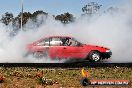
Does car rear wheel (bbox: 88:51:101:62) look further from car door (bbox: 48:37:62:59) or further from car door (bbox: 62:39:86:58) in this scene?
car door (bbox: 48:37:62:59)

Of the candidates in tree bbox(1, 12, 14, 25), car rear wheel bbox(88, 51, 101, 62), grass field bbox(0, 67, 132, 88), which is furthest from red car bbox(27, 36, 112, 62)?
tree bbox(1, 12, 14, 25)

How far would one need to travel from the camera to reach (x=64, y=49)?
22.7 meters

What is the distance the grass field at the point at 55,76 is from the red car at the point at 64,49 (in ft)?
11.9

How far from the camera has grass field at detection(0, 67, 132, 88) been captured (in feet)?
47.1

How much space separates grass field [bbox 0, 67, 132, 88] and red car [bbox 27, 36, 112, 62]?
363 centimetres

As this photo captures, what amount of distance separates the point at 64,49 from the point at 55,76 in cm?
679

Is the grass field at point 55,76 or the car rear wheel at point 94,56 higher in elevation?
the car rear wheel at point 94,56

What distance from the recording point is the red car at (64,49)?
878 inches

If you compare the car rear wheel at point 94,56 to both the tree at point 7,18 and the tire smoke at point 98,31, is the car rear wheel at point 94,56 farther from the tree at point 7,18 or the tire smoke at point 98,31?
the tree at point 7,18

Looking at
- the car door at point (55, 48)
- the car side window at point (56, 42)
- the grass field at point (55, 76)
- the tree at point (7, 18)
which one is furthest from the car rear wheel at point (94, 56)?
the tree at point (7, 18)

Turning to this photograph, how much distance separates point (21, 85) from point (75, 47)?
29.7 ft

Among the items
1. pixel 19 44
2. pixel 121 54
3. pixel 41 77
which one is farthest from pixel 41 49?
pixel 121 54

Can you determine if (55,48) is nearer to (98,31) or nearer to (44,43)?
(44,43)

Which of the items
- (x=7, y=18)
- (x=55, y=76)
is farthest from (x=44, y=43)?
(x=7, y=18)
